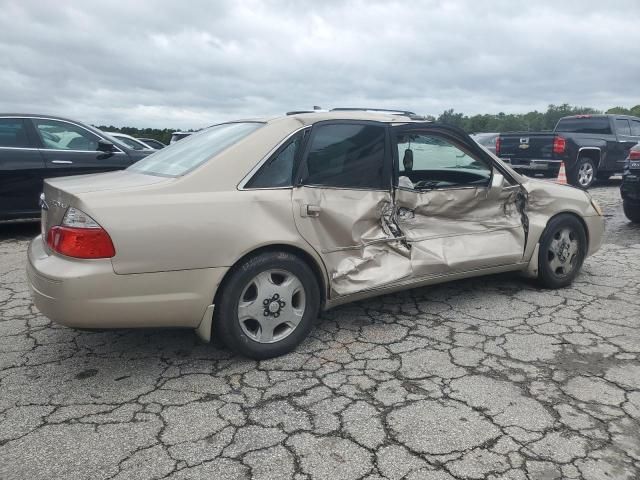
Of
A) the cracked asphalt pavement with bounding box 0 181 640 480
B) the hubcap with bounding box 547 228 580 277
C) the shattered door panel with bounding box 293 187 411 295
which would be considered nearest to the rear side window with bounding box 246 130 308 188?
the shattered door panel with bounding box 293 187 411 295

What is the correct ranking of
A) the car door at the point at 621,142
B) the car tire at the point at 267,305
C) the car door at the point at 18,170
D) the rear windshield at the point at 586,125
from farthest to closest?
the rear windshield at the point at 586,125 < the car door at the point at 621,142 < the car door at the point at 18,170 < the car tire at the point at 267,305

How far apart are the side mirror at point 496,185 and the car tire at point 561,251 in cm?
58

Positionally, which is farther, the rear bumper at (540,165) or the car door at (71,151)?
the rear bumper at (540,165)

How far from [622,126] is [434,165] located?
1133 cm

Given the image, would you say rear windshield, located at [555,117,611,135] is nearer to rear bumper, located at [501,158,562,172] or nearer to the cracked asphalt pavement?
rear bumper, located at [501,158,562,172]

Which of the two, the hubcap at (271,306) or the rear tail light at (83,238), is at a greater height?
the rear tail light at (83,238)

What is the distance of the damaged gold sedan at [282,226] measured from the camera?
9.01ft

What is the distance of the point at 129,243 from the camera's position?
2.71 meters

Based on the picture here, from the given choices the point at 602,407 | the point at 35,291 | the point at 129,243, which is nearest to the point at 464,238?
the point at 602,407

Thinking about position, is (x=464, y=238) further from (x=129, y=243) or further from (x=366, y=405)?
(x=129, y=243)

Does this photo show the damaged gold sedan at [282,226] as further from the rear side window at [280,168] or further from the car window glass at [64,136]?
the car window glass at [64,136]

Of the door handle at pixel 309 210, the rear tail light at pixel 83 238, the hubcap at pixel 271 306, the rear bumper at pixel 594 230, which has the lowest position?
the hubcap at pixel 271 306

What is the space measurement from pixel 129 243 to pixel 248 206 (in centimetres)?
69

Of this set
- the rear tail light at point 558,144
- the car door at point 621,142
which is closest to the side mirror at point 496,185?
the rear tail light at point 558,144
